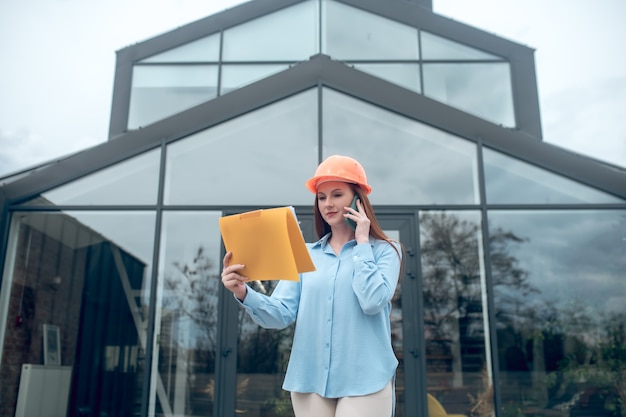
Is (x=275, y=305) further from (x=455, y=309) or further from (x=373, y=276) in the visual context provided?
(x=455, y=309)

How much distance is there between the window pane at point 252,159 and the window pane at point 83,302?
2.17 ft

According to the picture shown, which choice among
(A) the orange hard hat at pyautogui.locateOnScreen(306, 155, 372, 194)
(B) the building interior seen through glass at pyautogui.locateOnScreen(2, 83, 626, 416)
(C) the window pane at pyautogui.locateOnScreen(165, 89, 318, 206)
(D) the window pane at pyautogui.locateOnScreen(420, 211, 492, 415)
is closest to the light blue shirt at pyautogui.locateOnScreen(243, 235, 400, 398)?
(A) the orange hard hat at pyautogui.locateOnScreen(306, 155, 372, 194)

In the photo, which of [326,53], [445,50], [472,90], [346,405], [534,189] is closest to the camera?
[346,405]

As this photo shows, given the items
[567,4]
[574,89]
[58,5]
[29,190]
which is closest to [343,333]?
[29,190]

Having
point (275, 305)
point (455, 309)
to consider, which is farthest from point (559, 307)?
point (275, 305)

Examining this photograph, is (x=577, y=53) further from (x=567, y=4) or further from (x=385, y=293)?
(x=385, y=293)

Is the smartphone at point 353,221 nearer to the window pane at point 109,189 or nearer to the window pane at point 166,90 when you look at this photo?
the window pane at point 109,189

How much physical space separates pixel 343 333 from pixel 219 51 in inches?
360

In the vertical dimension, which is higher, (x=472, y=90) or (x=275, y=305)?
(x=472, y=90)

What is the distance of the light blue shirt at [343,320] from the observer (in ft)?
5.63

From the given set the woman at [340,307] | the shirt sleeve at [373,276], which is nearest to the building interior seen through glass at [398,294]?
the woman at [340,307]

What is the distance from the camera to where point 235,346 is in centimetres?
564

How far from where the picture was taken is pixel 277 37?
395 inches

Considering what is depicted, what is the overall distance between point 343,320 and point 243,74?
8594mm
